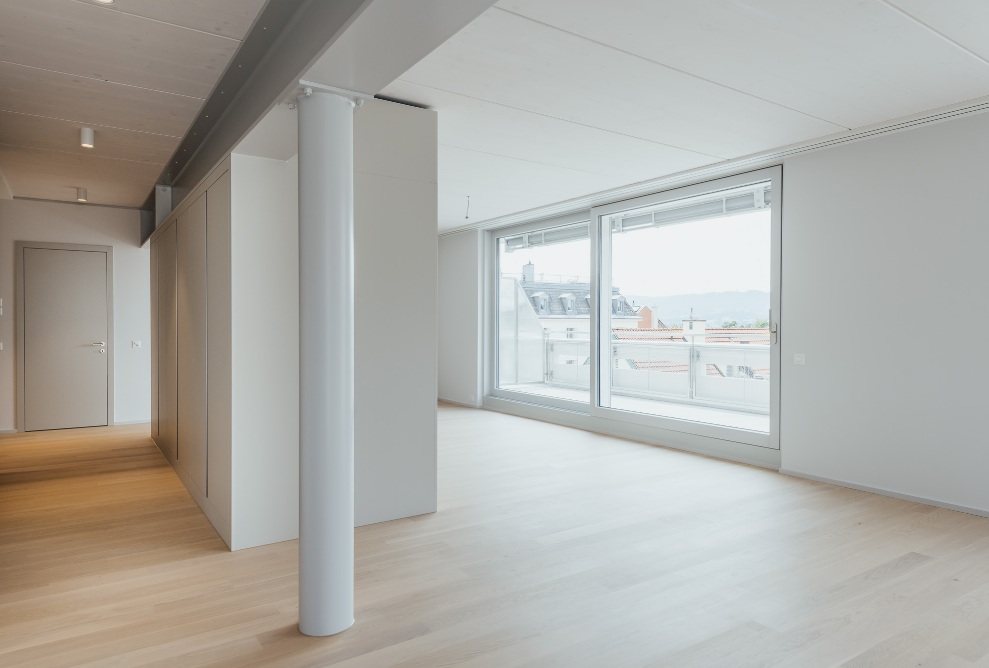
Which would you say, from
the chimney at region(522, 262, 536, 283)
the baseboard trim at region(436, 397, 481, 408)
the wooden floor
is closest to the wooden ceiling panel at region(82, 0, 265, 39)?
the wooden floor

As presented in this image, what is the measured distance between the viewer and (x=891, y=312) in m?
4.93

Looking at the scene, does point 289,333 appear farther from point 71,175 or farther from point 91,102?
point 71,175

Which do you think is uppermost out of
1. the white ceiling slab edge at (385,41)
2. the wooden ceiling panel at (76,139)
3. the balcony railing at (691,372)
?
the wooden ceiling panel at (76,139)

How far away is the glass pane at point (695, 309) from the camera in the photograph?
6.43 m

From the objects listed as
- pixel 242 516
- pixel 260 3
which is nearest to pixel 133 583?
pixel 242 516

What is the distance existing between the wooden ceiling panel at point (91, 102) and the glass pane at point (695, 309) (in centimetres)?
494

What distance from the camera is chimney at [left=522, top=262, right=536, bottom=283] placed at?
9.40 meters

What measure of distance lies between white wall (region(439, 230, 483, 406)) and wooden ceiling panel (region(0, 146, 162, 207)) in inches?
177

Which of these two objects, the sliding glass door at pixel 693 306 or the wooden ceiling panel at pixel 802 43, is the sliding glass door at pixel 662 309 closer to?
the sliding glass door at pixel 693 306

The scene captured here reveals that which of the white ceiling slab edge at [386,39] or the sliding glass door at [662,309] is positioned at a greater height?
the white ceiling slab edge at [386,39]

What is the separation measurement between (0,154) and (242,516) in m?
4.40

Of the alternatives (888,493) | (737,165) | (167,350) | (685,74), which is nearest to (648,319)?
(737,165)

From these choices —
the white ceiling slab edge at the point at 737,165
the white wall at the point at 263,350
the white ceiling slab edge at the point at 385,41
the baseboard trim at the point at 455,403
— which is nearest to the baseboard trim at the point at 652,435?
the baseboard trim at the point at 455,403

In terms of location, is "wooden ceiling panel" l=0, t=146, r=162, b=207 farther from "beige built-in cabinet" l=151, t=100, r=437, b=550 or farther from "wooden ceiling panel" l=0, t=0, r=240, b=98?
"wooden ceiling panel" l=0, t=0, r=240, b=98
